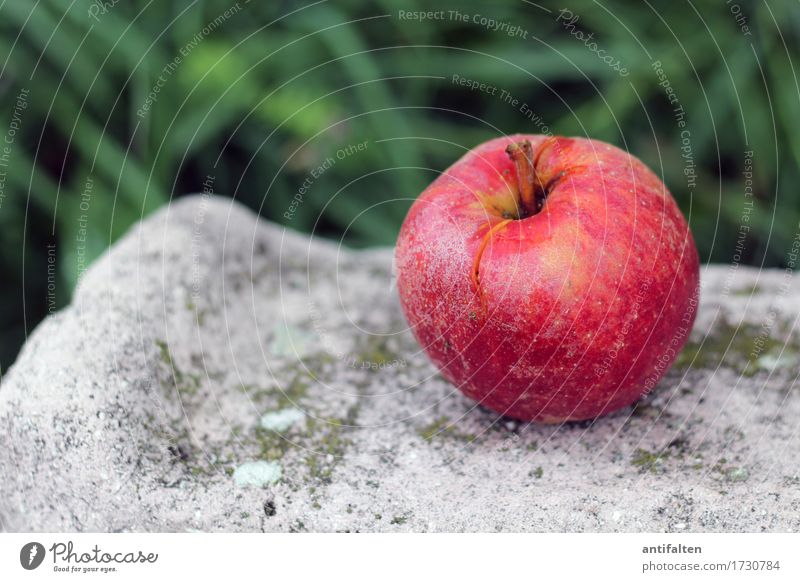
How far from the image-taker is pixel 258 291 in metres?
1.46

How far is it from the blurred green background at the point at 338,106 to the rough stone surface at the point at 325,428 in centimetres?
54

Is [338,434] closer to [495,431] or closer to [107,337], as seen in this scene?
[495,431]

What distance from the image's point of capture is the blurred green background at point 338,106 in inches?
73.6

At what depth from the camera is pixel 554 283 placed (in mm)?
966

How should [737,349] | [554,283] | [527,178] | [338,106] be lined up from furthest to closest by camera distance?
[338,106] → [737,349] → [527,178] → [554,283]

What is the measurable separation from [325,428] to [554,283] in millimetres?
397
